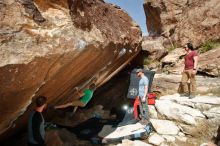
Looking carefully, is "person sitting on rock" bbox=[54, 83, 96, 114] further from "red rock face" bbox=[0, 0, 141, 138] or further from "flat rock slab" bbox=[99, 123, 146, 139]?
"flat rock slab" bbox=[99, 123, 146, 139]

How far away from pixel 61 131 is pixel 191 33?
9.08 m

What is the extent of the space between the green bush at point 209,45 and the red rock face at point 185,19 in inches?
9.6

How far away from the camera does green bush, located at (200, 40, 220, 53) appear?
13.6m

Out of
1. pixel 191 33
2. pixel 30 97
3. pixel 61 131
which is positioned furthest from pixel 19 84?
pixel 191 33

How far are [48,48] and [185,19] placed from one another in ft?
36.0

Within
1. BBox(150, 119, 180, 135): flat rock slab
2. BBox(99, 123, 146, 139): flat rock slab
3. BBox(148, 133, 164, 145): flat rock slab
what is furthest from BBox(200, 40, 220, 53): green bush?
BBox(148, 133, 164, 145): flat rock slab

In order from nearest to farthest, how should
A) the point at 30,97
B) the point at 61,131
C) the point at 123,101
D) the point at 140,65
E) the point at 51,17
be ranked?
the point at 51,17 → the point at 30,97 → the point at 61,131 → the point at 123,101 → the point at 140,65

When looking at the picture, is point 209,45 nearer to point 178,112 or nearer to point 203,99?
point 203,99

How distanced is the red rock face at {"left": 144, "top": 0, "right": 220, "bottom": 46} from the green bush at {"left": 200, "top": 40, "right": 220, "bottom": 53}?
24cm

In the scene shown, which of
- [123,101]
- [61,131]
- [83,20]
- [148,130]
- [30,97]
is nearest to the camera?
[30,97]

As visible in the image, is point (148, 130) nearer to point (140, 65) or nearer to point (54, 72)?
point (54, 72)

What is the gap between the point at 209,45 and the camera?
13.8 metres

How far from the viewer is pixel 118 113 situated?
452 inches

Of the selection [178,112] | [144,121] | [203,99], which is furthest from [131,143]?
[203,99]
